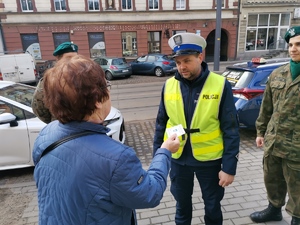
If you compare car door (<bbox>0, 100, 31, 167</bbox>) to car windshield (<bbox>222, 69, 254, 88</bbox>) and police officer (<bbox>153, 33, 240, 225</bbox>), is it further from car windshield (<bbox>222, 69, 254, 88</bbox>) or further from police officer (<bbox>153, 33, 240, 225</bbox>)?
car windshield (<bbox>222, 69, 254, 88</bbox>)

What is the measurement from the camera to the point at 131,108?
8781 millimetres

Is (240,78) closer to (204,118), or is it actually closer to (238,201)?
(238,201)

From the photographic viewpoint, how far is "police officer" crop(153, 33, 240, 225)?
2049mm

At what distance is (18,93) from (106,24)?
1941cm

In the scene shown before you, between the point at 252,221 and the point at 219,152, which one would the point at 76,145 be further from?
the point at 252,221

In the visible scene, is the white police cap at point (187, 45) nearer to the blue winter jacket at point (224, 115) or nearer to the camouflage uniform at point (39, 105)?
the blue winter jacket at point (224, 115)

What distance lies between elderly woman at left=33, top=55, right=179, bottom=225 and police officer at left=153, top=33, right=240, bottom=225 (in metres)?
0.95

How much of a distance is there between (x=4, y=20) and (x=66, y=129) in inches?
950

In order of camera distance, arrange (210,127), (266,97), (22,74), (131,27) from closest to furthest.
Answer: (210,127) → (266,97) → (22,74) → (131,27)

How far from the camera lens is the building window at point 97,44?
22.5 meters

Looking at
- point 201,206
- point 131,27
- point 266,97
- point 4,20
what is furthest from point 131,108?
point 4,20

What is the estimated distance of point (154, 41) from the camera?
23.6 metres

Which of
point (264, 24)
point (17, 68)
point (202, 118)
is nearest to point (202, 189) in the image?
point (202, 118)

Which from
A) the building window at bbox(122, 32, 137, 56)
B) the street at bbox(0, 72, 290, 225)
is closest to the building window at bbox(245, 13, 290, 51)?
the building window at bbox(122, 32, 137, 56)
